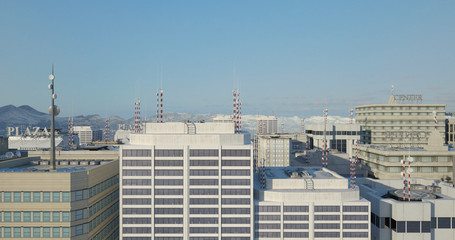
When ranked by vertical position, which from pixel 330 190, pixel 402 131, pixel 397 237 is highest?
pixel 402 131

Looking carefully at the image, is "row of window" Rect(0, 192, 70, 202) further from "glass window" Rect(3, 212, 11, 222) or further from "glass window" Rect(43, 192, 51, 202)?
"glass window" Rect(3, 212, 11, 222)

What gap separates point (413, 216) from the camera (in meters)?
83.4

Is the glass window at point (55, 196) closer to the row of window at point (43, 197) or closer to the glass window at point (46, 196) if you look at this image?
the row of window at point (43, 197)

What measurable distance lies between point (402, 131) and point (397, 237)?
12687cm

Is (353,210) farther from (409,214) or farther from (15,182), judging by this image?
(15,182)

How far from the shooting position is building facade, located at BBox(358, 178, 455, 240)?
83438mm

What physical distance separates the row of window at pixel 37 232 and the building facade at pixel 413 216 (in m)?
77.1

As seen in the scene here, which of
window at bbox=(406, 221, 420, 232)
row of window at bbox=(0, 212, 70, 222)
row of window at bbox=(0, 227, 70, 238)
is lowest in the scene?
window at bbox=(406, 221, 420, 232)

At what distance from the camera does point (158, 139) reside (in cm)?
8212

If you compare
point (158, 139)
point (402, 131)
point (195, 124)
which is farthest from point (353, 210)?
point (402, 131)

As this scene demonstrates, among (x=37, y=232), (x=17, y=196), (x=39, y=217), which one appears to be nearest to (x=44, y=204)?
(x=39, y=217)

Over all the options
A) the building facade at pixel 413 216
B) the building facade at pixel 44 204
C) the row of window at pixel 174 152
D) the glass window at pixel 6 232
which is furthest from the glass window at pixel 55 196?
the building facade at pixel 413 216

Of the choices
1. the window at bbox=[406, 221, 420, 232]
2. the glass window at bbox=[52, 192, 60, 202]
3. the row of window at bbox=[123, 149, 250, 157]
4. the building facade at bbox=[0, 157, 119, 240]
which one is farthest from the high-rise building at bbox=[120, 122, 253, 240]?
the window at bbox=[406, 221, 420, 232]

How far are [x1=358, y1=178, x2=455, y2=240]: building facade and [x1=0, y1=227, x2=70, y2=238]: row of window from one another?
77.1 meters
